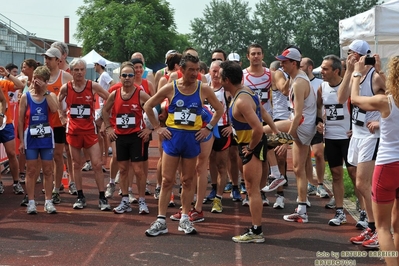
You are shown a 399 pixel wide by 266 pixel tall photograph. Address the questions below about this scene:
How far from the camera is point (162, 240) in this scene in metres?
7.99

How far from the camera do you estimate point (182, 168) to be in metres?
8.43

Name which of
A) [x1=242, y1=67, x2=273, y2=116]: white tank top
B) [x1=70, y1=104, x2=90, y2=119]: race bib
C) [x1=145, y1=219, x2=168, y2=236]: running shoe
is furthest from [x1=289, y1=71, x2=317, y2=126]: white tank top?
[x1=70, y1=104, x2=90, y2=119]: race bib

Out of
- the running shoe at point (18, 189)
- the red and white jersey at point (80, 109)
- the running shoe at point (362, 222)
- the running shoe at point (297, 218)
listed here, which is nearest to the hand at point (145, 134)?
the red and white jersey at point (80, 109)

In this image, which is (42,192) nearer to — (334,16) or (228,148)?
(228,148)

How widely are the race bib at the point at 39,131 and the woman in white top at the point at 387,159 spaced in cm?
484

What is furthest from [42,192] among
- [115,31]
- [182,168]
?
[115,31]

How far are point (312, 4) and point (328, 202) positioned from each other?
298 ft

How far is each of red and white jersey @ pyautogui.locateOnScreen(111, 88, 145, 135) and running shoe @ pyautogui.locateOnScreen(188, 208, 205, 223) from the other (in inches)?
52.3

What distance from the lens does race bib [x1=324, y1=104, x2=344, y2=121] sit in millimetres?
9305

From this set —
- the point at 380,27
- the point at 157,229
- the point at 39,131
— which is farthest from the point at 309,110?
the point at 380,27

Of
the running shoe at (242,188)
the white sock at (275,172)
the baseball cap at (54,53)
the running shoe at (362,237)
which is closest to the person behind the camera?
the running shoe at (362,237)

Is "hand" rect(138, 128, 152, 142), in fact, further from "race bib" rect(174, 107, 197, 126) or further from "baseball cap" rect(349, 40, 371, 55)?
"baseball cap" rect(349, 40, 371, 55)

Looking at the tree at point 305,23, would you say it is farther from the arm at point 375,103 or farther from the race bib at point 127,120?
the arm at point 375,103

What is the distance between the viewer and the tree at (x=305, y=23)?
9438 centimetres
